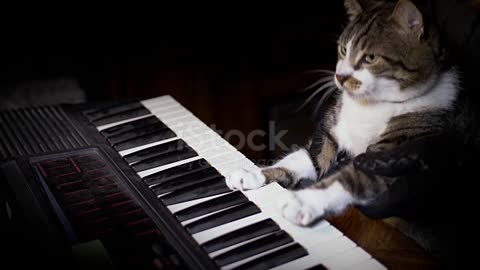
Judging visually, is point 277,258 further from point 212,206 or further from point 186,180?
point 186,180

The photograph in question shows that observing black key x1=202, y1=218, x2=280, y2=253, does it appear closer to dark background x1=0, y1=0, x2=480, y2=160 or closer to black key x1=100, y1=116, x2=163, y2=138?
black key x1=100, y1=116, x2=163, y2=138

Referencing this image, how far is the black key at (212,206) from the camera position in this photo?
1.03 meters

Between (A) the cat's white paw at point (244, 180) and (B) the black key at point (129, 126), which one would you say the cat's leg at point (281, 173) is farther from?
(B) the black key at point (129, 126)

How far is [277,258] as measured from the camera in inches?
36.2

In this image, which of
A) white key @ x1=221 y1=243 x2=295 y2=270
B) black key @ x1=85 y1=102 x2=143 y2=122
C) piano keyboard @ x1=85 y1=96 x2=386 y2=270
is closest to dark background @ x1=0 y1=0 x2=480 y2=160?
black key @ x1=85 y1=102 x2=143 y2=122

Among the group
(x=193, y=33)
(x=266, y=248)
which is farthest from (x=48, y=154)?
(x=193, y=33)

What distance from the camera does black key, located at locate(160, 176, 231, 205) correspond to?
108cm

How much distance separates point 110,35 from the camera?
1.84 metres

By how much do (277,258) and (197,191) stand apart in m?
0.25

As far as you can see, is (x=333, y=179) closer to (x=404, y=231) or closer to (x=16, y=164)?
(x=404, y=231)

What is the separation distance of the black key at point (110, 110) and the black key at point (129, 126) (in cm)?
7

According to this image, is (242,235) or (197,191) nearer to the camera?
(242,235)

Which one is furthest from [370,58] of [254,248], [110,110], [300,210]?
[110,110]

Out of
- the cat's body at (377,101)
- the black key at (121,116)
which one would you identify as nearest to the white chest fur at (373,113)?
the cat's body at (377,101)
